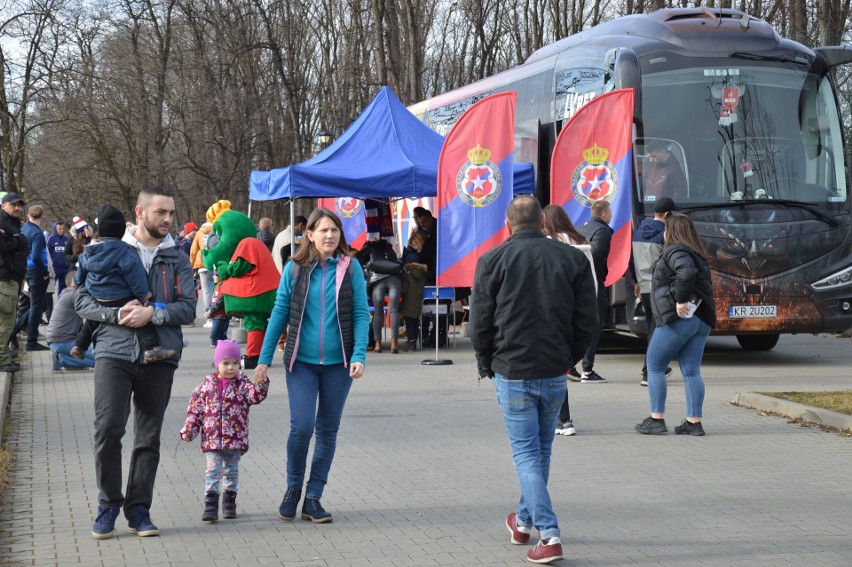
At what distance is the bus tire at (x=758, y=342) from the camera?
17469mm

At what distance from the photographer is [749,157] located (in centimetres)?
1491

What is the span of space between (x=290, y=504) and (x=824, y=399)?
642 cm

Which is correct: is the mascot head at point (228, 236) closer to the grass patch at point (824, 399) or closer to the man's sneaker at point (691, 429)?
the grass patch at point (824, 399)

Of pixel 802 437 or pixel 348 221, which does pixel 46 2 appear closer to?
pixel 348 221

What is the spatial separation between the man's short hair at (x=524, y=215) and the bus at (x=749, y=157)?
29.2ft

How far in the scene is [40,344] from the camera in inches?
722

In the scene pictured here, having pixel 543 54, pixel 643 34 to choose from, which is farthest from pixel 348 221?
pixel 643 34

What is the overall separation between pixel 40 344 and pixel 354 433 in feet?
32.2

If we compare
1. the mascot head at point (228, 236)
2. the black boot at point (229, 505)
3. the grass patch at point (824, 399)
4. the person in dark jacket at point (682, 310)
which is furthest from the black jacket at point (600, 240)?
the black boot at point (229, 505)

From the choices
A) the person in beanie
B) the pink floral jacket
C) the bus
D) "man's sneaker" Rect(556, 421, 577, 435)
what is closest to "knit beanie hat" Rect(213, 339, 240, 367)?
the pink floral jacket

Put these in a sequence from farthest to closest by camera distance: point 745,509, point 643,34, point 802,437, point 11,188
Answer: point 11,188
point 643,34
point 802,437
point 745,509

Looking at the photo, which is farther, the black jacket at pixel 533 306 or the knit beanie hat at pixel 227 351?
the knit beanie hat at pixel 227 351

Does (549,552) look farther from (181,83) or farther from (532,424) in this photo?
(181,83)

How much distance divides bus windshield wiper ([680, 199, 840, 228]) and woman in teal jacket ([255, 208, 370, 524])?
8.73m
